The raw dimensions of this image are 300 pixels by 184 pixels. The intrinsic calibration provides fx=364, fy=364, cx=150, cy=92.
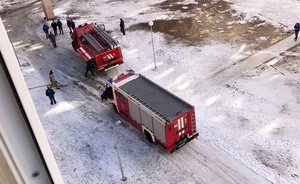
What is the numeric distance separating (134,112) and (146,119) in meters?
1.04

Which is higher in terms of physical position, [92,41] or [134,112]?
[92,41]

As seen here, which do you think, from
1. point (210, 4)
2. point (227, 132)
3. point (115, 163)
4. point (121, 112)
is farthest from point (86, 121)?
point (210, 4)

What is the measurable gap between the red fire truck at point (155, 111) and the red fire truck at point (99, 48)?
4.25 metres

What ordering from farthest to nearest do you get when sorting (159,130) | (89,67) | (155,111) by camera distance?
(89,67) < (159,130) < (155,111)

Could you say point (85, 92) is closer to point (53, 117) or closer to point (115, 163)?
point (53, 117)

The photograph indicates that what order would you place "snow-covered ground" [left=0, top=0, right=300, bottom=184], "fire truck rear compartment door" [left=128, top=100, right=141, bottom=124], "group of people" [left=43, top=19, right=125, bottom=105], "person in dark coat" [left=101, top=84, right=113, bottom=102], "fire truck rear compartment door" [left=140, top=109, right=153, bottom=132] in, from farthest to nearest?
"group of people" [left=43, top=19, right=125, bottom=105], "person in dark coat" [left=101, top=84, right=113, bottom=102], "fire truck rear compartment door" [left=128, top=100, right=141, bottom=124], "fire truck rear compartment door" [left=140, top=109, right=153, bottom=132], "snow-covered ground" [left=0, top=0, right=300, bottom=184]

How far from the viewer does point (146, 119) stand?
1673 centimetres

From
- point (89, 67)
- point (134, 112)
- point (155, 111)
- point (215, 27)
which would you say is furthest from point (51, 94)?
point (215, 27)

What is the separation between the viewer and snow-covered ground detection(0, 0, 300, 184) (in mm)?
15906

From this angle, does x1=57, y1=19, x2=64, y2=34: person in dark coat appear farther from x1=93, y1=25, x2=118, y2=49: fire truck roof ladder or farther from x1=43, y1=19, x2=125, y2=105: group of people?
x1=93, y1=25, x2=118, y2=49: fire truck roof ladder

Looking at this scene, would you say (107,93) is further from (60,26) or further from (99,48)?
(60,26)

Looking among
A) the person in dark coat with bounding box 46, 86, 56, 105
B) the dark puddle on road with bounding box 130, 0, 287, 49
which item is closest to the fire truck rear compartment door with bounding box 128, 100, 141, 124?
the person in dark coat with bounding box 46, 86, 56, 105

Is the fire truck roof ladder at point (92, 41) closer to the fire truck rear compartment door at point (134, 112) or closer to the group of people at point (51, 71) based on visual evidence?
the group of people at point (51, 71)

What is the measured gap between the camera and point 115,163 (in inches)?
653
